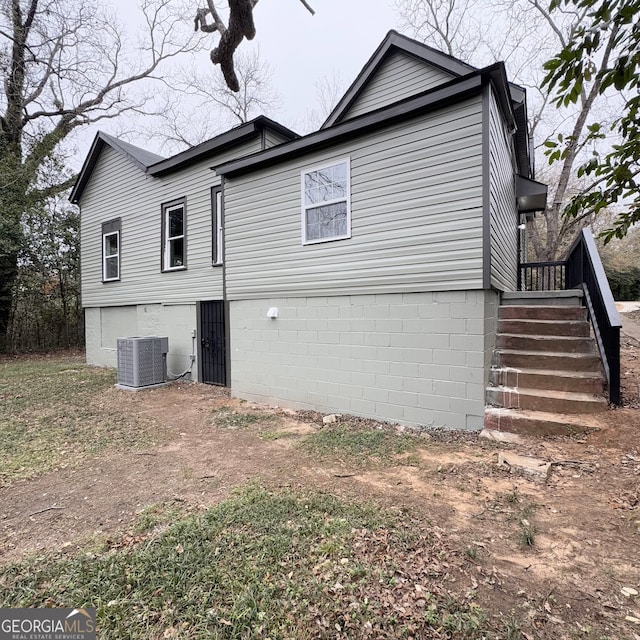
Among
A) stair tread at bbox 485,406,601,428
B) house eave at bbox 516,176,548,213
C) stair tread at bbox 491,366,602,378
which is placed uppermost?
house eave at bbox 516,176,548,213

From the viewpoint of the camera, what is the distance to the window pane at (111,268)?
10711 mm

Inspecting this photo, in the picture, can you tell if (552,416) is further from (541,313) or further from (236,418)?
(236,418)

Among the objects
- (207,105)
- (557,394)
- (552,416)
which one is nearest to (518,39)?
(207,105)

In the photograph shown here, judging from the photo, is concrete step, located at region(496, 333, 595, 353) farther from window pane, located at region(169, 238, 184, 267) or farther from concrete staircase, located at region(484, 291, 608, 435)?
window pane, located at region(169, 238, 184, 267)

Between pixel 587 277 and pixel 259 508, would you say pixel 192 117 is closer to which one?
pixel 587 277

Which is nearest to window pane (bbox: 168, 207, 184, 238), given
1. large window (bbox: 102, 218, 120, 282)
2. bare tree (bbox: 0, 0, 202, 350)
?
large window (bbox: 102, 218, 120, 282)

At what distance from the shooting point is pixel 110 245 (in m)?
11.0

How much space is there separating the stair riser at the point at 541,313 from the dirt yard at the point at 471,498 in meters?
1.16

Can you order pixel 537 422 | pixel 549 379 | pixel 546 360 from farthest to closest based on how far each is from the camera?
1. pixel 546 360
2. pixel 549 379
3. pixel 537 422

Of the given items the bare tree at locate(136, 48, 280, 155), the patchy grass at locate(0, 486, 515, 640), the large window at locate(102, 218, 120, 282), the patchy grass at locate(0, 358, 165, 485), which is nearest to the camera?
the patchy grass at locate(0, 486, 515, 640)

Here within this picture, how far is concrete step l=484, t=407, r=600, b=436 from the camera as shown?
12.7ft

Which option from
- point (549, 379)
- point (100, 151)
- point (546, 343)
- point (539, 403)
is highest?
point (100, 151)

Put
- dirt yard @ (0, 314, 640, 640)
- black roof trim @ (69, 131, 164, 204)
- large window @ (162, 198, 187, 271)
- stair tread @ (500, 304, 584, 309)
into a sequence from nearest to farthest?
dirt yard @ (0, 314, 640, 640) → stair tread @ (500, 304, 584, 309) → large window @ (162, 198, 187, 271) → black roof trim @ (69, 131, 164, 204)
